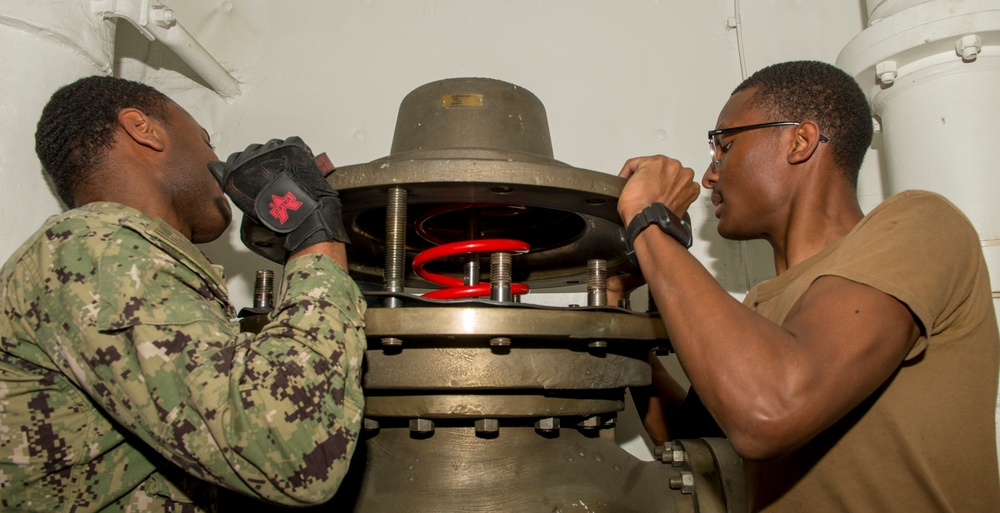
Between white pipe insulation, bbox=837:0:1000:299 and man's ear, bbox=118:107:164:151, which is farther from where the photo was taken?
white pipe insulation, bbox=837:0:1000:299

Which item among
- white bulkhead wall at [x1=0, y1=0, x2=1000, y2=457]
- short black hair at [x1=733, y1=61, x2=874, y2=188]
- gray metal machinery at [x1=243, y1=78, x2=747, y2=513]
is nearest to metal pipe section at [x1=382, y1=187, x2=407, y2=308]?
gray metal machinery at [x1=243, y1=78, x2=747, y2=513]

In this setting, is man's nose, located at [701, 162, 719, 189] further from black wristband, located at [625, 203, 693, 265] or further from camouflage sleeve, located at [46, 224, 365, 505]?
camouflage sleeve, located at [46, 224, 365, 505]

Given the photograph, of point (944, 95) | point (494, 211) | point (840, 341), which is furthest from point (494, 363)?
point (944, 95)

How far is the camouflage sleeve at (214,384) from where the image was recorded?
1.17 metres

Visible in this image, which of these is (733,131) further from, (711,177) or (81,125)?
(81,125)

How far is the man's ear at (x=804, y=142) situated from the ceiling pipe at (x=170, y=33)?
75.2 inches

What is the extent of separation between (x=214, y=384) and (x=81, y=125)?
2.60ft

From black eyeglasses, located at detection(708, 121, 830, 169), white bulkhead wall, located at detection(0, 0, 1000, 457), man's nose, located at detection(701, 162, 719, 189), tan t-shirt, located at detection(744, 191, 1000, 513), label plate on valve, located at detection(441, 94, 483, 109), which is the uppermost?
white bulkhead wall, located at detection(0, 0, 1000, 457)

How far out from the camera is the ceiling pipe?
2207mm

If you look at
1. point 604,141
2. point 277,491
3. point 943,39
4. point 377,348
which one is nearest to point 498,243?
point 377,348

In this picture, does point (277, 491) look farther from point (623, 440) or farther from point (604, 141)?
point (604, 141)

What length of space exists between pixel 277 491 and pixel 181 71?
2.17 m

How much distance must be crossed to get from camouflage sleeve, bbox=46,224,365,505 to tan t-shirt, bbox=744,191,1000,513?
2.90 ft

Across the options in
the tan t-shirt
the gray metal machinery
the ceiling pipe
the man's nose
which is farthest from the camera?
the ceiling pipe
